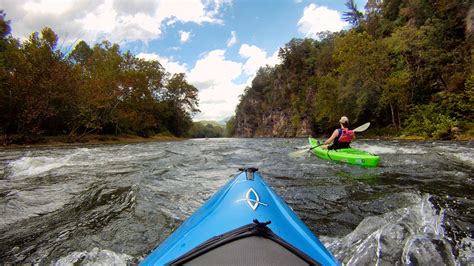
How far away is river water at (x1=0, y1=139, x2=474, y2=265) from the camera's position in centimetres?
238

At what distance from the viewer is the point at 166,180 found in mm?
5582

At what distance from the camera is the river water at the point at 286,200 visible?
2.38 meters

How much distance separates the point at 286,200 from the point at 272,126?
58.5 metres

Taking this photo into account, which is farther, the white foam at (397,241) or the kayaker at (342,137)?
the kayaker at (342,137)

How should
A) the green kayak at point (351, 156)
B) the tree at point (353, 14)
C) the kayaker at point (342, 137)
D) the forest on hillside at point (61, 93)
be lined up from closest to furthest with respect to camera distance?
the green kayak at point (351, 156)
the kayaker at point (342, 137)
the forest on hillside at point (61, 93)
the tree at point (353, 14)

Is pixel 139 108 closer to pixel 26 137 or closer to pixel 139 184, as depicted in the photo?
pixel 26 137

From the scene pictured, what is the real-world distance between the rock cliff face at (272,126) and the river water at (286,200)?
3811 cm

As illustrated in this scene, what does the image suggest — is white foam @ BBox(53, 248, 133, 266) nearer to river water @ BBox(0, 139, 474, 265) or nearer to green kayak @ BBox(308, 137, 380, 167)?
river water @ BBox(0, 139, 474, 265)

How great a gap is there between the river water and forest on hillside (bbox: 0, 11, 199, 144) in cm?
1513

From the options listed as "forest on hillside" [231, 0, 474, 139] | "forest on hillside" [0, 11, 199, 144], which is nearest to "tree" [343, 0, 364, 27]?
"forest on hillside" [231, 0, 474, 139]

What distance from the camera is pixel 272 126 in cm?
6184

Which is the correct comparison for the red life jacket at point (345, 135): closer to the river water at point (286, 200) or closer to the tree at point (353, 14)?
the river water at point (286, 200)

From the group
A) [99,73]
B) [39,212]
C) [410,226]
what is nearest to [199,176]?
[39,212]

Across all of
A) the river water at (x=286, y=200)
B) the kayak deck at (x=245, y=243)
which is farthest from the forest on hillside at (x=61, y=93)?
the kayak deck at (x=245, y=243)
